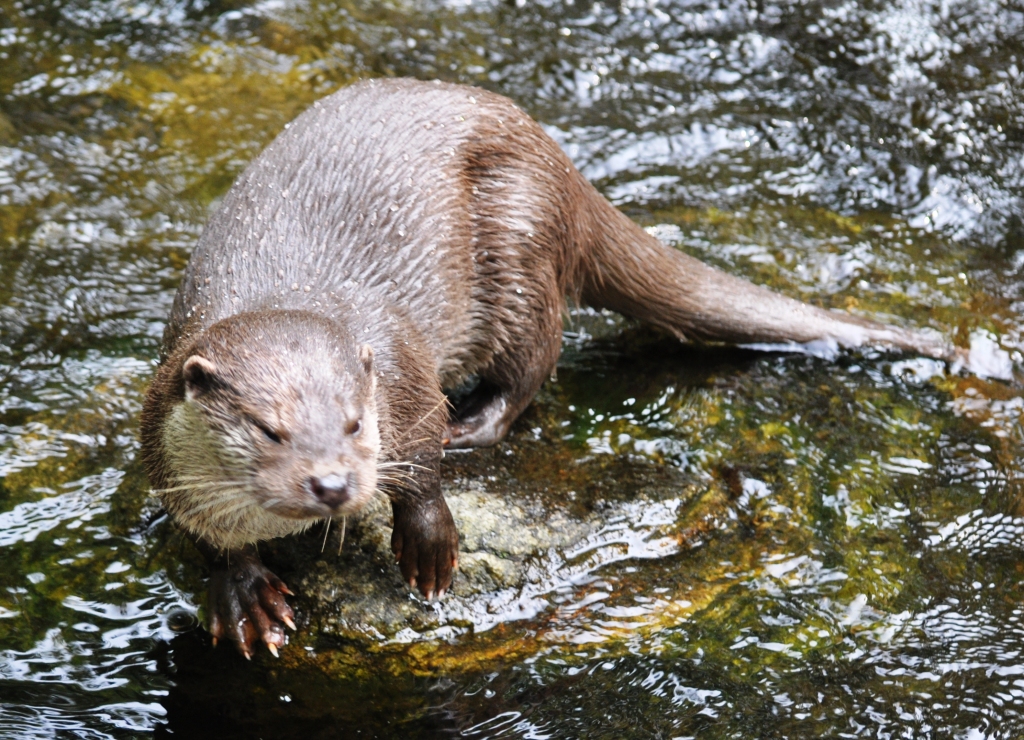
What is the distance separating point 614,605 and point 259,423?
0.98m

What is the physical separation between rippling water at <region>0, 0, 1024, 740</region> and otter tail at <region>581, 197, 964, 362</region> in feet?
0.30

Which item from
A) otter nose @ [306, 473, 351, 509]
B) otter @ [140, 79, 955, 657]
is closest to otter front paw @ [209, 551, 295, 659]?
otter @ [140, 79, 955, 657]

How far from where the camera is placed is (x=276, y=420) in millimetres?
1900

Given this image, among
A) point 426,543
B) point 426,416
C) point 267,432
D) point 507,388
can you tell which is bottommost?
point 426,543

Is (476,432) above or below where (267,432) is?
below

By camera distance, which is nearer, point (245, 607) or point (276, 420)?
point (276, 420)

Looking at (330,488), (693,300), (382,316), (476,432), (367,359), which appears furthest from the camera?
(693,300)

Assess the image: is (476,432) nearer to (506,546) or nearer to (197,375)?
(506,546)

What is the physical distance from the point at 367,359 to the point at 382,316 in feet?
1.16

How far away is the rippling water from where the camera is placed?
7.57ft

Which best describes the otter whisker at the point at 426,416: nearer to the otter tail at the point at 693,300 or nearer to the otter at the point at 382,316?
the otter at the point at 382,316

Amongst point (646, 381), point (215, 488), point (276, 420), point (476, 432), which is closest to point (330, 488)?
point (276, 420)

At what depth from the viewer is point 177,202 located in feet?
12.5

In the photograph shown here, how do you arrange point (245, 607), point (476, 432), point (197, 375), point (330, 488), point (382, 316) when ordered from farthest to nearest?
point (476, 432) → point (382, 316) → point (245, 607) → point (197, 375) → point (330, 488)
